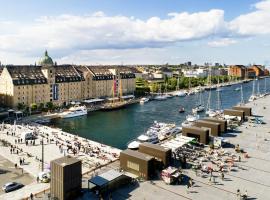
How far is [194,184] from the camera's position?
1458 inches

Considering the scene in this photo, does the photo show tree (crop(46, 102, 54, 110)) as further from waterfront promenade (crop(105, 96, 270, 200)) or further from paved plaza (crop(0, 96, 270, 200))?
waterfront promenade (crop(105, 96, 270, 200))

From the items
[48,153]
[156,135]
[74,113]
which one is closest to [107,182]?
[48,153]

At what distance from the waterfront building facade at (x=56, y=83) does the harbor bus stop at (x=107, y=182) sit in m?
76.7

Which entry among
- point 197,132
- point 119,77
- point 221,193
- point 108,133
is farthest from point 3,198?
point 119,77

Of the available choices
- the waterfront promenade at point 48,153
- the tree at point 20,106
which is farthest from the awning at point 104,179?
the tree at point 20,106

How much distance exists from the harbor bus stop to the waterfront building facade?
252 feet

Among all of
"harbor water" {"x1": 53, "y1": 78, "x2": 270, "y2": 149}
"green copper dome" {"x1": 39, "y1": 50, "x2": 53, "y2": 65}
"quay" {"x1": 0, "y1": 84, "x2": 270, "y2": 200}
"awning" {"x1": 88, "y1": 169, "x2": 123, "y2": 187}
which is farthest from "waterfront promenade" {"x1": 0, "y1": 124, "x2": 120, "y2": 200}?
"green copper dome" {"x1": 39, "y1": 50, "x2": 53, "y2": 65}

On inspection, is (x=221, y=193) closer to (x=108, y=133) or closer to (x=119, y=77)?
(x=108, y=133)

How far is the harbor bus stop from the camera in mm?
34344

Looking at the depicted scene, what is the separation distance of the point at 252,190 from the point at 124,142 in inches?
1463

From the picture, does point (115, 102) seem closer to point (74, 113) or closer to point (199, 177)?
point (74, 113)

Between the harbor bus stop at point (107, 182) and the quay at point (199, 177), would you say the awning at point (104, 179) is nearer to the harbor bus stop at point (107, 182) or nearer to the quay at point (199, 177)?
the harbor bus stop at point (107, 182)

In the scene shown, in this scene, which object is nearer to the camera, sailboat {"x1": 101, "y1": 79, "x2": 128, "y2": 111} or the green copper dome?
sailboat {"x1": 101, "y1": 79, "x2": 128, "y2": 111}

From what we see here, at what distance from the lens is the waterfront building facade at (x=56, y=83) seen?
106 metres
